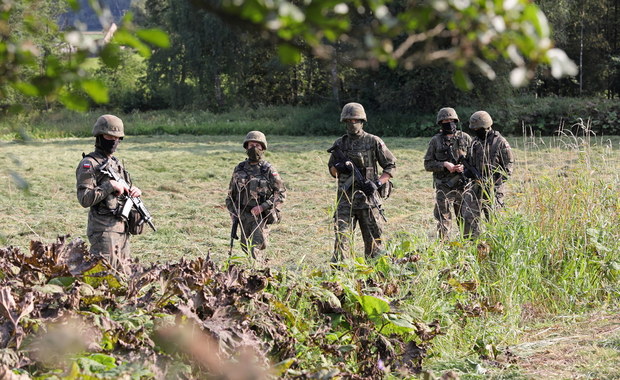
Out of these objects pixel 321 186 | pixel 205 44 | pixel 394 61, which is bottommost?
pixel 321 186

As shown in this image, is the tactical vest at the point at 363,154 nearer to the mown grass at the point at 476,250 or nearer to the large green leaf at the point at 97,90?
the mown grass at the point at 476,250

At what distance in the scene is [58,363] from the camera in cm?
278

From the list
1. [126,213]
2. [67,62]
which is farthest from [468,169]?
[67,62]

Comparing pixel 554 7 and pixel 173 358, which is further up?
pixel 554 7

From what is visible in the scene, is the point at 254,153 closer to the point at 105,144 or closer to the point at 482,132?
the point at 105,144

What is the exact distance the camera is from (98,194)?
5871 millimetres

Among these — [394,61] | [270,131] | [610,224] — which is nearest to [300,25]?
[394,61]

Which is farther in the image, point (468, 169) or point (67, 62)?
point (468, 169)

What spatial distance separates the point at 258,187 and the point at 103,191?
1.59 metres

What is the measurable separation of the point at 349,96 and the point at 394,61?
32.7 m

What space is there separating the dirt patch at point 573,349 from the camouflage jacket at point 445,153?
3128 millimetres

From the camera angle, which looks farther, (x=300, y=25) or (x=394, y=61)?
(x=394, y=61)

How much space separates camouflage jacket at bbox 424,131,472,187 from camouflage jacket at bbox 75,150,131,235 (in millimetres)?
3420

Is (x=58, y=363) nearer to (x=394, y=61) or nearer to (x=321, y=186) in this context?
(x=394, y=61)
